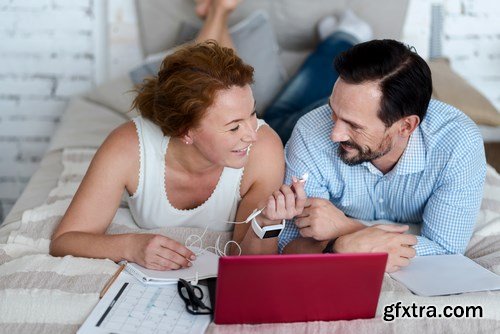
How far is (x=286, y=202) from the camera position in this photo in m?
1.56

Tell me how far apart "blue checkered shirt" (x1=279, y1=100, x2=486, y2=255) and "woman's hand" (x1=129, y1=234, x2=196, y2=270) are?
0.37m

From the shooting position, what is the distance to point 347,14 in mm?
2938

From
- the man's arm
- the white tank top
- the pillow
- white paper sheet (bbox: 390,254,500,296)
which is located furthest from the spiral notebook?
the pillow

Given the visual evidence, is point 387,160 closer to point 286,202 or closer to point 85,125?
point 286,202

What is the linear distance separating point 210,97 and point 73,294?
0.53 metres

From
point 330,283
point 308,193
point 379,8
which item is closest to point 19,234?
point 308,193

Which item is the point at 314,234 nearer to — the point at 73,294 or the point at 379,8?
the point at 73,294

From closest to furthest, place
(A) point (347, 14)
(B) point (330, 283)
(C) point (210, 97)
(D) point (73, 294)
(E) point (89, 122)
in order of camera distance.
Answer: (B) point (330, 283), (D) point (73, 294), (C) point (210, 97), (E) point (89, 122), (A) point (347, 14)

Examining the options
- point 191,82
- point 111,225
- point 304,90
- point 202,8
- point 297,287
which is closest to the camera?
point 297,287

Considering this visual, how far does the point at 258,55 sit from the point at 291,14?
31 cm

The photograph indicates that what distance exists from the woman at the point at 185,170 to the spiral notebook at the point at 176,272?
0.02 meters

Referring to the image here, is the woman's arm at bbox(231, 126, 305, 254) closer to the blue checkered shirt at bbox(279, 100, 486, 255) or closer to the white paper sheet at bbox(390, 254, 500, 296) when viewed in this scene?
the blue checkered shirt at bbox(279, 100, 486, 255)

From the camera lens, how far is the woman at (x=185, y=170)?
165 cm

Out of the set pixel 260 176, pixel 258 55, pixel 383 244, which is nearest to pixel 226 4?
pixel 258 55
